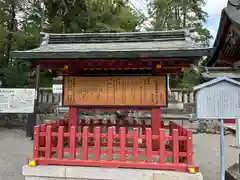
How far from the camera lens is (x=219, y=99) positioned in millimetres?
3324

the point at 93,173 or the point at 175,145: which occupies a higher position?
the point at 175,145

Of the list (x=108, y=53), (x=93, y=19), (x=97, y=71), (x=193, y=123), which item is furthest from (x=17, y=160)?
(x=93, y=19)

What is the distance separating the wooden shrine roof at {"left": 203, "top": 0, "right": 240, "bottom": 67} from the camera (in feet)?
10.2

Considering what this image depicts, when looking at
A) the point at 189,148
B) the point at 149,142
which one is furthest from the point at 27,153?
the point at 189,148

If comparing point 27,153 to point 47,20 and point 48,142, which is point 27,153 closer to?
point 48,142

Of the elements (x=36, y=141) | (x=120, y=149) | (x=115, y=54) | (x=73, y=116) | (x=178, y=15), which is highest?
(x=178, y=15)

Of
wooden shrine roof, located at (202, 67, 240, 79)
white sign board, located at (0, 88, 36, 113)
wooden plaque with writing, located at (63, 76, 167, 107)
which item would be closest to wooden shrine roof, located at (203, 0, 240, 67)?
wooden shrine roof, located at (202, 67, 240, 79)

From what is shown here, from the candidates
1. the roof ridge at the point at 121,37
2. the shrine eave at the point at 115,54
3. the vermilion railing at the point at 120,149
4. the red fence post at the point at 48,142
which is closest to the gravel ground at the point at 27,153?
the red fence post at the point at 48,142

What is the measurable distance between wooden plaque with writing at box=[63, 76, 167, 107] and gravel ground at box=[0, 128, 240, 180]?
1.91 meters

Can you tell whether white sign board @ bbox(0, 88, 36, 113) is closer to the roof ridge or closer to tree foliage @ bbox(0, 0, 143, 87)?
tree foliage @ bbox(0, 0, 143, 87)

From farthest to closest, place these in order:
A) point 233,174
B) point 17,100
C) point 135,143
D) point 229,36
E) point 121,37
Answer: point 17,100 < point 121,37 < point 233,174 < point 135,143 < point 229,36

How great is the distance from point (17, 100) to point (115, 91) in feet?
19.5

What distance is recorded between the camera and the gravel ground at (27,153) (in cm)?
507

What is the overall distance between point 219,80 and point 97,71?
8.03 ft
